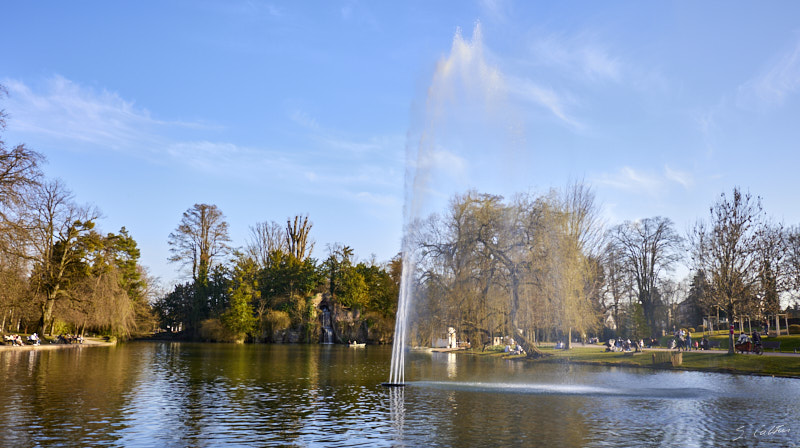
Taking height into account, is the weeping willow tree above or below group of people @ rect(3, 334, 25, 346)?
above

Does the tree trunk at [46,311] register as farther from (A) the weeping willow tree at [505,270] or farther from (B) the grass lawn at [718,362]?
(B) the grass lawn at [718,362]

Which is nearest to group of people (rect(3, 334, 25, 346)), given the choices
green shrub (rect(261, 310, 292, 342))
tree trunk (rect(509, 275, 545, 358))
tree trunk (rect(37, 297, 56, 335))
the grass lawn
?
tree trunk (rect(37, 297, 56, 335))

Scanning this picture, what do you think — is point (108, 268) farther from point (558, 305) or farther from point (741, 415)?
point (741, 415)

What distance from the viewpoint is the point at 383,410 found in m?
17.6

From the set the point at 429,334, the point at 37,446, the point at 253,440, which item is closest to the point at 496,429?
the point at 253,440

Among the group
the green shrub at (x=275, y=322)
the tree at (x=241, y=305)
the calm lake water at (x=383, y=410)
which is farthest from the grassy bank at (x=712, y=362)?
the tree at (x=241, y=305)

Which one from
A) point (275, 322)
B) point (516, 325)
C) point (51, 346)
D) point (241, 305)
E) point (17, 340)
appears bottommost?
point (51, 346)

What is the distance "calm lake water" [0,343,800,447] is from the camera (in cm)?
1323

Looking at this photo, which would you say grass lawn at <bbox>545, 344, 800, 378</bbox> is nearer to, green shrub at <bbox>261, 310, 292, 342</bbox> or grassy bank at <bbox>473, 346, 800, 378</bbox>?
grassy bank at <bbox>473, 346, 800, 378</bbox>

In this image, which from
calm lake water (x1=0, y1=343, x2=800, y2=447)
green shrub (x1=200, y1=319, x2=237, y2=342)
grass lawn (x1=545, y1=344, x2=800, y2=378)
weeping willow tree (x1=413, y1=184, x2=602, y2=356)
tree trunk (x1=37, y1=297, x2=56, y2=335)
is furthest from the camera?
green shrub (x1=200, y1=319, x2=237, y2=342)

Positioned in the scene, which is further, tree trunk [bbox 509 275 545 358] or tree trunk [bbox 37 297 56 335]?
tree trunk [bbox 37 297 56 335]

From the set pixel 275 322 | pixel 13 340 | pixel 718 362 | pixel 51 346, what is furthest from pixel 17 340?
pixel 718 362

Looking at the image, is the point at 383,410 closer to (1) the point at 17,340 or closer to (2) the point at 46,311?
(1) the point at 17,340

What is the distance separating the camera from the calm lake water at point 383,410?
1323 cm
